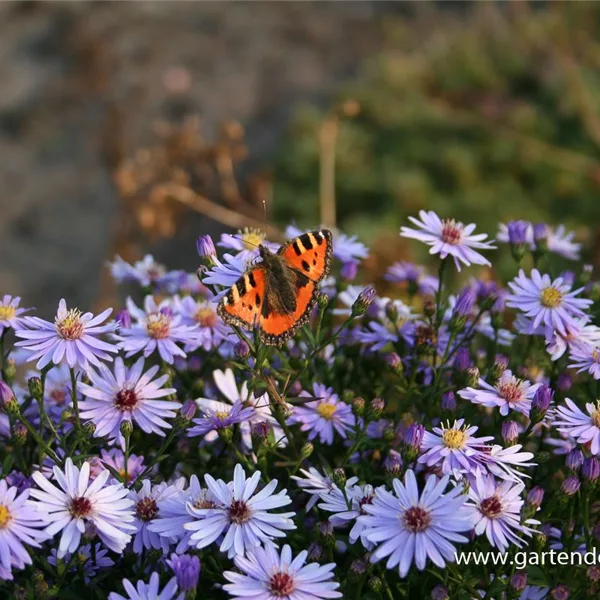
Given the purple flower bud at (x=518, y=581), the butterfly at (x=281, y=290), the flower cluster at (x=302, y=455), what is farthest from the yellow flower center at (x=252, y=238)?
the purple flower bud at (x=518, y=581)

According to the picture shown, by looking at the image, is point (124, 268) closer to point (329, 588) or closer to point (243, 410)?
point (243, 410)

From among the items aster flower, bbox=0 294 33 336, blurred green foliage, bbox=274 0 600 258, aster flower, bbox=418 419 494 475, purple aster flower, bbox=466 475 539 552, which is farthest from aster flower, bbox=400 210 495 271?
blurred green foliage, bbox=274 0 600 258

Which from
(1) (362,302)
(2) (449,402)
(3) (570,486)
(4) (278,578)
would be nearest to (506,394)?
(2) (449,402)

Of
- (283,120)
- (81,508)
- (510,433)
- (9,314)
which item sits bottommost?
(81,508)

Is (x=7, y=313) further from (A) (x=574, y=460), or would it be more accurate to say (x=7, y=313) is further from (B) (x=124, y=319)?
(A) (x=574, y=460)

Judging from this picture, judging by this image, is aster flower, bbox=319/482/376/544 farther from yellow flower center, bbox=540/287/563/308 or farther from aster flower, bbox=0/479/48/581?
yellow flower center, bbox=540/287/563/308

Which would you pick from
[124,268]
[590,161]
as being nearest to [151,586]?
[124,268]
